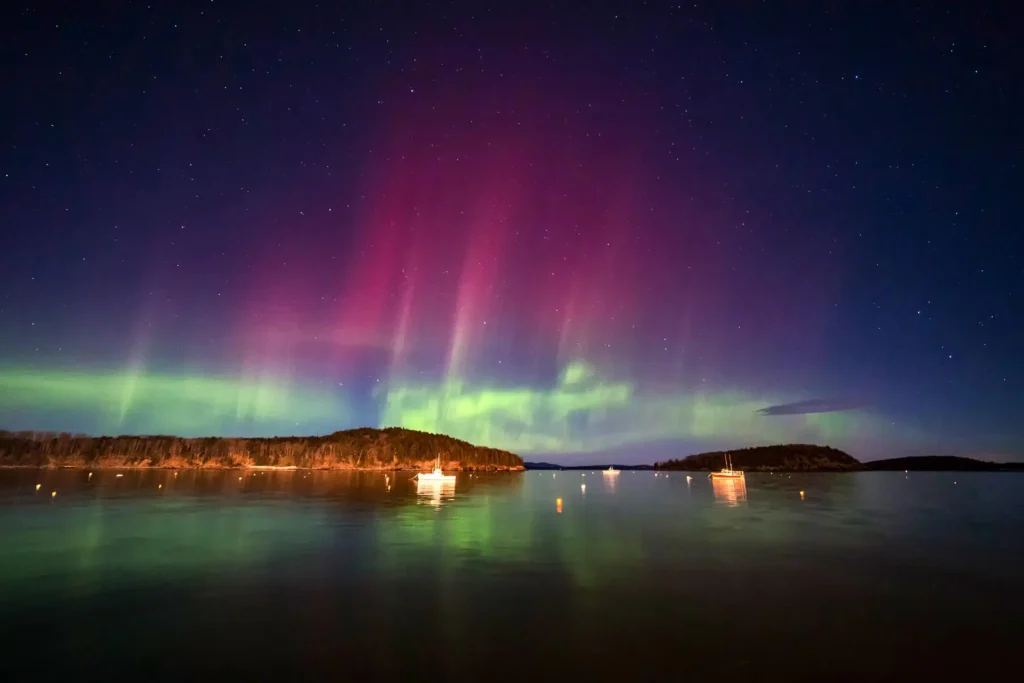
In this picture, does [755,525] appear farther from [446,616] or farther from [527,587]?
[446,616]

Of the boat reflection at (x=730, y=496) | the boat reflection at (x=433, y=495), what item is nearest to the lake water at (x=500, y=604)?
the boat reflection at (x=433, y=495)

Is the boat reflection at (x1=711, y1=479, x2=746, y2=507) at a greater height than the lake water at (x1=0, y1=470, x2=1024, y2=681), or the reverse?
the boat reflection at (x1=711, y1=479, x2=746, y2=507)

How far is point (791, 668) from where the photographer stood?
17.6 metres

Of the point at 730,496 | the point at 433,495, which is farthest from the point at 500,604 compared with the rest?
the point at 730,496

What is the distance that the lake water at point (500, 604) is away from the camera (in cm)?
1795

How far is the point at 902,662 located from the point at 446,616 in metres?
17.1

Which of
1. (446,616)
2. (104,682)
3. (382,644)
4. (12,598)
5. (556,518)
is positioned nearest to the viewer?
(104,682)

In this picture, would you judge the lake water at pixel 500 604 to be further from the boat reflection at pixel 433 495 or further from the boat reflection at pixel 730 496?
the boat reflection at pixel 730 496

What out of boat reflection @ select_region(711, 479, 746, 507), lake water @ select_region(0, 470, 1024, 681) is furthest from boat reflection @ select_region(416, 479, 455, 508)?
boat reflection @ select_region(711, 479, 746, 507)

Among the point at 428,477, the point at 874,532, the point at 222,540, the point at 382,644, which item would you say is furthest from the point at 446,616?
the point at 428,477

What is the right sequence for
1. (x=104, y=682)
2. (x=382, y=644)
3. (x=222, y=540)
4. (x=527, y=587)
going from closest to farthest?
(x=104, y=682), (x=382, y=644), (x=527, y=587), (x=222, y=540)

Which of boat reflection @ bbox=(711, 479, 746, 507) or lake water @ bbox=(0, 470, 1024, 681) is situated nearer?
lake water @ bbox=(0, 470, 1024, 681)

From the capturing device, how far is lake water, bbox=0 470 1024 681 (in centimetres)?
1795

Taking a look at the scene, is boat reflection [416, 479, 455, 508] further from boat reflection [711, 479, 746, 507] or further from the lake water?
boat reflection [711, 479, 746, 507]
